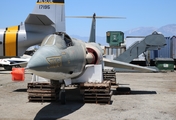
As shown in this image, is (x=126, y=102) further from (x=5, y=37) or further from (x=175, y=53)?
(x=175, y=53)

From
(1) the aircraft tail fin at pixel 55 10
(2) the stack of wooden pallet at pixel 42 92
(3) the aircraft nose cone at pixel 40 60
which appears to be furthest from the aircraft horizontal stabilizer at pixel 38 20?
(3) the aircraft nose cone at pixel 40 60

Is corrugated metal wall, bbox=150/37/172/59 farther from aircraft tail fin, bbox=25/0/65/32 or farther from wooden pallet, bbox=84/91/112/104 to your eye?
wooden pallet, bbox=84/91/112/104

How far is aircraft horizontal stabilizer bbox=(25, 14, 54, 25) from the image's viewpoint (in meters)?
14.7

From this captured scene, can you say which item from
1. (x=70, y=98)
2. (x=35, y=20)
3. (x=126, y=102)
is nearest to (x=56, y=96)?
(x=70, y=98)

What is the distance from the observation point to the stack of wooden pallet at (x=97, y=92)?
390 inches

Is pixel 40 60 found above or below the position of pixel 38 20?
below

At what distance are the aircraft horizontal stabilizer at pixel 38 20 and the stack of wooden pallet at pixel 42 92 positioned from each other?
18.4 feet

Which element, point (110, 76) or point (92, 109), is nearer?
point (92, 109)

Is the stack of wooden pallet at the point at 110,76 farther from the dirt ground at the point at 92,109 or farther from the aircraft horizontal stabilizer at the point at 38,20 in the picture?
the aircraft horizontal stabilizer at the point at 38,20

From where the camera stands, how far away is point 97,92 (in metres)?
10.0

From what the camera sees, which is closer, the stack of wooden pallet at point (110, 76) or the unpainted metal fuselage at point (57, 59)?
the unpainted metal fuselage at point (57, 59)

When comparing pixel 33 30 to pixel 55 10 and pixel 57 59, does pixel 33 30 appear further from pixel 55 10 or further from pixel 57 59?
pixel 57 59

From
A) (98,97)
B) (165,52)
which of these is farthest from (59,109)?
(165,52)

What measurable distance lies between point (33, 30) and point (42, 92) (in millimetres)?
7509
